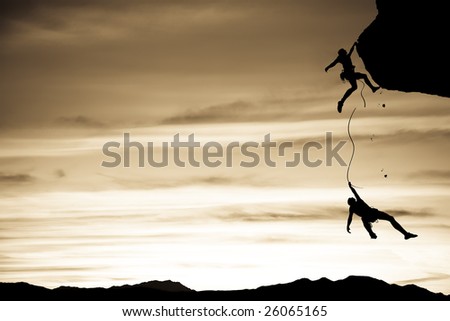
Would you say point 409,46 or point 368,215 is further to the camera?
point 409,46

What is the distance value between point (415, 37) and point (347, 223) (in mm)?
4705

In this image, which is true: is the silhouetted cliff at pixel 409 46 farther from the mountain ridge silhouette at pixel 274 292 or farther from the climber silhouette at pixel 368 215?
the mountain ridge silhouette at pixel 274 292

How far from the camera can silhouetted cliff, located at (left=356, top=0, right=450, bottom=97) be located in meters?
16.1

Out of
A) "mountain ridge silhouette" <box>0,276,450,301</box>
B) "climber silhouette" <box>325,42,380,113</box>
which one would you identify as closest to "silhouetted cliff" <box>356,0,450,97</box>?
"climber silhouette" <box>325,42,380,113</box>

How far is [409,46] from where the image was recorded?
16594 mm

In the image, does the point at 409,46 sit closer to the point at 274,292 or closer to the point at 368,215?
the point at 368,215

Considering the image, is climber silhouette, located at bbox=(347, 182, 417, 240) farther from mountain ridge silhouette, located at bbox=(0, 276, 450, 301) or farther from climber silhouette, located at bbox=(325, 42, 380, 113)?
mountain ridge silhouette, located at bbox=(0, 276, 450, 301)

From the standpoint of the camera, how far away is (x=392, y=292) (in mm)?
51062

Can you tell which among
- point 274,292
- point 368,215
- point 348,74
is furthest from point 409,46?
point 274,292

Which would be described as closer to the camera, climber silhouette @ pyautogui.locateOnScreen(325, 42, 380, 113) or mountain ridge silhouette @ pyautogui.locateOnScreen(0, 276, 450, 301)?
climber silhouette @ pyautogui.locateOnScreen(325, 42, 380, 113)

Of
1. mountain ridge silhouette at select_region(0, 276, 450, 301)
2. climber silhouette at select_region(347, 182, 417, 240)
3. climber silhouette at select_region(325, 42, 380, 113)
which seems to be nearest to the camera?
climber silhouette at select_region(325, 42, 380, 113)

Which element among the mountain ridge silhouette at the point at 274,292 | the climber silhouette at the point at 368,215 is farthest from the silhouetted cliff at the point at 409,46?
the mountain ridge silhouette at the point at 274,292
